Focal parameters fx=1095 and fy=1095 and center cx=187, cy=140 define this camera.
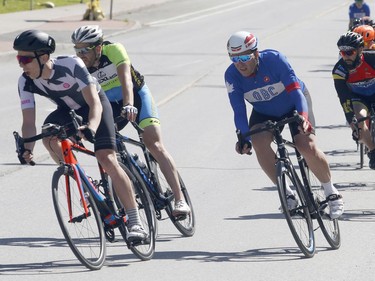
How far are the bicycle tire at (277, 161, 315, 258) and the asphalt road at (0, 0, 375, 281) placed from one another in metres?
0.12

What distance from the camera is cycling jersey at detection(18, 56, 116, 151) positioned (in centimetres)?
827

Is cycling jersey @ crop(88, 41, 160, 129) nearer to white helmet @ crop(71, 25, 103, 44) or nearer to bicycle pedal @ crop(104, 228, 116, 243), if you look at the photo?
white helmet @ crop(71, 25, 103, 44)

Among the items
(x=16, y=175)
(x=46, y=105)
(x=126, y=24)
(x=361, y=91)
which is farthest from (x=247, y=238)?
(x=126, y=24)

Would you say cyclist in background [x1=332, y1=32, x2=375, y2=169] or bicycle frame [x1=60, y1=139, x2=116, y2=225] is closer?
bicycle frame [x1=60, y1=139, x2=116, y2=225]

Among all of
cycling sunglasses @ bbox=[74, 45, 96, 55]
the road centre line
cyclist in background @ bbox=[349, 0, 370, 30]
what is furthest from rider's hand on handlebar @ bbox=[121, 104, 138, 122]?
the road centre line

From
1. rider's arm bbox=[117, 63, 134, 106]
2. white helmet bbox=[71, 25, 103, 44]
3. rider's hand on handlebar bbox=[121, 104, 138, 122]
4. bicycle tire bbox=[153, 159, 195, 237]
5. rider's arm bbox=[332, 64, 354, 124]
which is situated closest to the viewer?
rider's hand on handlebar bbox=[121, 104, 138, 122]

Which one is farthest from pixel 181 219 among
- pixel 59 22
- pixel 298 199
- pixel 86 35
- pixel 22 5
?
pixel 22 5

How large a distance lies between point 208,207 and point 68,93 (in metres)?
2.86

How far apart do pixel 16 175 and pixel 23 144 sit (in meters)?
4.89

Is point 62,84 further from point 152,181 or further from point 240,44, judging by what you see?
point 152,181

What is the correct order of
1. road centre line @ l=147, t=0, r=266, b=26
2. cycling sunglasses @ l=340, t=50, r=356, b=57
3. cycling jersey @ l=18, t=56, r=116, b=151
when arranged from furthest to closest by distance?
1. road centre line @ l=147, t=0, r=266, b=26
2. cycling sunglasses @ l=340, t=50, r=356, b=57
3. cycling jersey @ l=18, t=56, r=116, b=151

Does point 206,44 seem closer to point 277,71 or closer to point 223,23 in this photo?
point 223,23

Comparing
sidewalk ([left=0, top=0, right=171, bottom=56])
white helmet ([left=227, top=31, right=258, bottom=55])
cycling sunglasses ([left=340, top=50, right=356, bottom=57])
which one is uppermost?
white helmet ([left=227, top=31, right=258, bottom=55])

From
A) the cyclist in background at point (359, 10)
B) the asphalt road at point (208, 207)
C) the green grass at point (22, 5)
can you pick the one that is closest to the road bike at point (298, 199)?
the asphalt road at point (208, 207)
